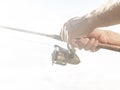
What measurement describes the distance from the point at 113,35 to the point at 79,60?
128 cm

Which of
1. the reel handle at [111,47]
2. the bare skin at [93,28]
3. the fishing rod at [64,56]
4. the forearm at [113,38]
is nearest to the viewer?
the bare skin at [93,28]

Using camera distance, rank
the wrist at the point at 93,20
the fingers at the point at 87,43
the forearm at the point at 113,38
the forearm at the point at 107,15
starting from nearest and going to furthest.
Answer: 1. the forearm at the point at 107,15
2. the wrist at the point at 93,20
3. the fingers at the point at 87,43
4. the forearm at the point at 113,38

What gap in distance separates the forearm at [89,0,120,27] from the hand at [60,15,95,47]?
0.19 meters

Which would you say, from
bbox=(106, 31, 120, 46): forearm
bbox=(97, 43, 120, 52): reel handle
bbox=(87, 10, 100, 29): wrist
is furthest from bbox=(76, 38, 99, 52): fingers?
bbox=(87, 10, 100, 29): wrist

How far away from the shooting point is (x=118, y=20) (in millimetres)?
3939

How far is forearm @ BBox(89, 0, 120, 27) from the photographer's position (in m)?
3.85

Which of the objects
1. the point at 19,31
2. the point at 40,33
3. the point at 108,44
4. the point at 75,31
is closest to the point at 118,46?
the point at 108,44

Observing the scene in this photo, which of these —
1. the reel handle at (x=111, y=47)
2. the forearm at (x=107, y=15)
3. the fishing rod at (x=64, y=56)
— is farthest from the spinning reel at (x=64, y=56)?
the forearm at (x=107, y=15)

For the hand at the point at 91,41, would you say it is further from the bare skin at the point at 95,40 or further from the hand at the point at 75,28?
the hand at the point at 75,28

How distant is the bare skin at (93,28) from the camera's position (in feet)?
13.0

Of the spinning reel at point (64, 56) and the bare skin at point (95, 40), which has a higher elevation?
the bare skin at point (95, 40)

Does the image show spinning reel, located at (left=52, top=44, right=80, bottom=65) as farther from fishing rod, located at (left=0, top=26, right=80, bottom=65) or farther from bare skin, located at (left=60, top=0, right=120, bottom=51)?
bare skin, located at (left=60, top=0, right=120, bottom=51)

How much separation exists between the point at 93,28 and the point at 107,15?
0.51 meters

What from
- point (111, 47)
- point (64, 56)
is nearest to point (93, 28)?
point (111, 47)
